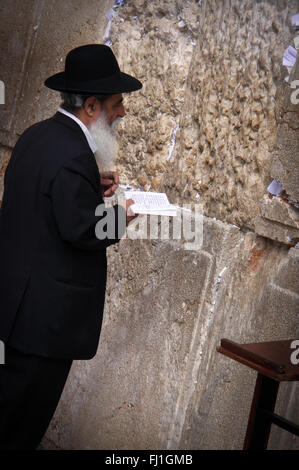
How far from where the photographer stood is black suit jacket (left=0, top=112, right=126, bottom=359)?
262 cm

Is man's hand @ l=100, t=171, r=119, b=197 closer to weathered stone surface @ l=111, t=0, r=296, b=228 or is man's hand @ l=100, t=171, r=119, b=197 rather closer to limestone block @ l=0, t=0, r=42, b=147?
weathered stone surface @ l=111, t=0, r=296, b=228

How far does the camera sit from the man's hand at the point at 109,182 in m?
3.05

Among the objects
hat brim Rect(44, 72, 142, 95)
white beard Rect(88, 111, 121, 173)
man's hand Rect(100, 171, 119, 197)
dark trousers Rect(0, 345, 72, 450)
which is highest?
hat brim Rect(44, 72, 142, 95)

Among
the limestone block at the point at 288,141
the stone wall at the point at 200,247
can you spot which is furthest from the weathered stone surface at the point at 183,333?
the limestone block at the point at 288,141

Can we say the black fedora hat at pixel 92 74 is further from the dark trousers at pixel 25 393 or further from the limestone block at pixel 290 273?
the dark trousers at pixel 25 393

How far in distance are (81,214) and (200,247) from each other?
2.65 feet

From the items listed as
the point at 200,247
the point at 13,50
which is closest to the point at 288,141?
the point at 200,247

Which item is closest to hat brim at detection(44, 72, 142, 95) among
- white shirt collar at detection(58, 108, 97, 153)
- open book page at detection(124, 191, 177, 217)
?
white shirt collar at detection(58, 108, 97, 153)

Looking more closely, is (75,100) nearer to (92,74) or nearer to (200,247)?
(92,74)

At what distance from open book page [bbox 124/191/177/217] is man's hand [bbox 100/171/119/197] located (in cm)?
21

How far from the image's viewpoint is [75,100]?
2.76 meters

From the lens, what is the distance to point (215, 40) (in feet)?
10.4

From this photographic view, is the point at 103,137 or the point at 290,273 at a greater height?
the point at 103,137
